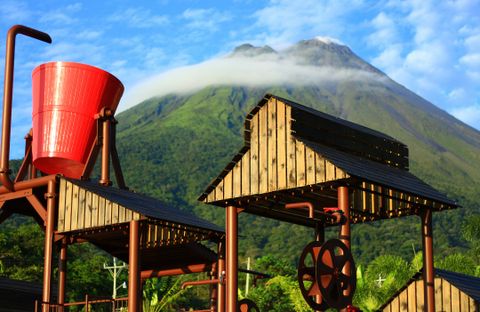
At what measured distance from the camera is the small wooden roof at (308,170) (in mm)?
17672

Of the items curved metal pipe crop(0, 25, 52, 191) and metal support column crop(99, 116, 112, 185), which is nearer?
curved metal pipe crop(0, 25, 52, 191)

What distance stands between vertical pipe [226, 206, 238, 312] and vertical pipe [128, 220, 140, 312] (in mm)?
3407

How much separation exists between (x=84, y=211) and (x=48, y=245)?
4.97 feet

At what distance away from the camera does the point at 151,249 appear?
26000 mm

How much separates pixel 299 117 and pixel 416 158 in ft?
547

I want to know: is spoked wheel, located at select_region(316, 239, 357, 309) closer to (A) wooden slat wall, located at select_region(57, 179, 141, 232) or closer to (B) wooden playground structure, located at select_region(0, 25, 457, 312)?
(B) wooden playground structure, located at select_region(0, 25, 457, 312)

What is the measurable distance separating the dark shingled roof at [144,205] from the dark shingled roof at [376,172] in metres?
5.62

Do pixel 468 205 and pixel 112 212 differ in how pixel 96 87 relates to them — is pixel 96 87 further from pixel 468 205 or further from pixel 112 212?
pixel 468 205

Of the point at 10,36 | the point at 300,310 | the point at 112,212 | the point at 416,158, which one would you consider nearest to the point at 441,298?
the point at 112,212

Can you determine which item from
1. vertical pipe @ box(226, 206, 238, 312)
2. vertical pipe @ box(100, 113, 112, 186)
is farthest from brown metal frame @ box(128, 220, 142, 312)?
vertical pipe @ box(100, 113, 112, 186)

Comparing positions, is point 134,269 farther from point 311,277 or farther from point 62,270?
point 311,277

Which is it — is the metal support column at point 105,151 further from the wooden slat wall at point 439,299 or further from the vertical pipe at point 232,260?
the wooden slat wall at point 439,299

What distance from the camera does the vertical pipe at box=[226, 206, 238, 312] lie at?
1825 centimetres

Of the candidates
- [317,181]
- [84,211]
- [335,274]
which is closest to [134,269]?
[84,211]
